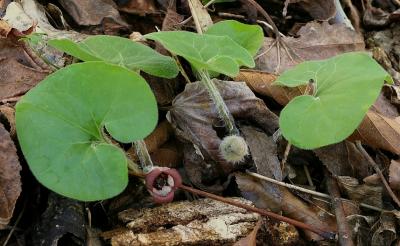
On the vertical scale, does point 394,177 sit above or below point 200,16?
below

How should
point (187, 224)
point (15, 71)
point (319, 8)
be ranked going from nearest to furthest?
point (187, 224)
point (15, 71)
point (319, 8)

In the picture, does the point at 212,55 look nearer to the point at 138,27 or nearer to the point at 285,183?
the point at 285,183

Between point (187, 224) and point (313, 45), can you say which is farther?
point (313, 45)

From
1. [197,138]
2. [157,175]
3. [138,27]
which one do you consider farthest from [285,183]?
[138,27]

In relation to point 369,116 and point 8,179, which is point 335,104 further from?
point 8,179

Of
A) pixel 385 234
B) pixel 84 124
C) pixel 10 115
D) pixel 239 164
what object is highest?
pixel 84 124

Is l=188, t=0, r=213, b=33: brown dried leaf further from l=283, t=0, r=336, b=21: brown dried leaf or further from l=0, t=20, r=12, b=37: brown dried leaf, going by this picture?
l=0, t=20, r=12, b=37: brown dried leaf

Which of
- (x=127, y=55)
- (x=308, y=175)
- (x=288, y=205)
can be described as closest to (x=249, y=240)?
(x=288, y=205)
